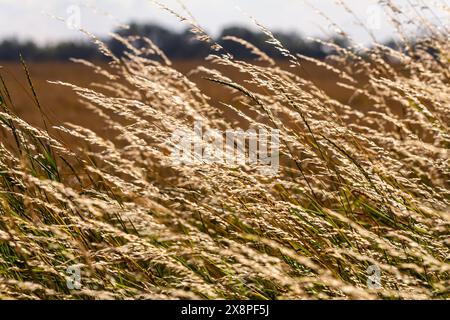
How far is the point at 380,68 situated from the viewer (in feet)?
12.0

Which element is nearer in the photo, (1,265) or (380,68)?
(1,265)

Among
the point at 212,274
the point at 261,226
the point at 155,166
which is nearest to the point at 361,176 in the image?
the point at 261,226
